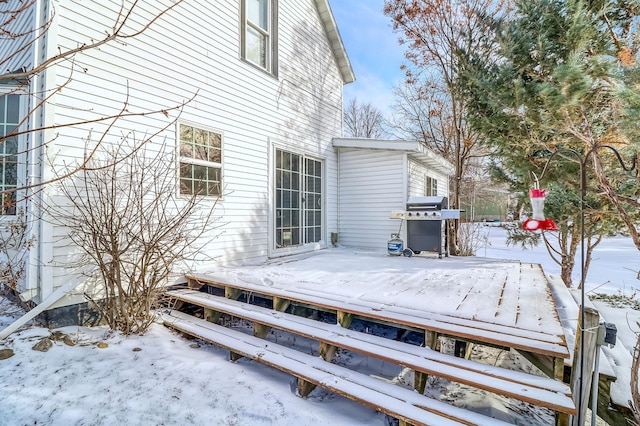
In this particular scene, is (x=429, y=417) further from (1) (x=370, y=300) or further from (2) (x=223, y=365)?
(2) (x=223, y=365)

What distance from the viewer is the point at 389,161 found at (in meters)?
7.40

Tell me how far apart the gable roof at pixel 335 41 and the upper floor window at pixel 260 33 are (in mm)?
1789

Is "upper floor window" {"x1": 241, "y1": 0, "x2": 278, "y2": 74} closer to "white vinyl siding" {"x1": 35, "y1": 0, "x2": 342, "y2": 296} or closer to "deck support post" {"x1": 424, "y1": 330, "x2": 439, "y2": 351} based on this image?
"white vinyl siding" {"x1": 35, "y1": 0, "x2": 342, "y2": 296}

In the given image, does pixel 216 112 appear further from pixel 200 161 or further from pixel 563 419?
pixel 563 419

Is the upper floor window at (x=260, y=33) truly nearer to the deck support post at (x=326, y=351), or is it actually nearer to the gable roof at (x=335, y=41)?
the gable roof at (x=335, y=41)

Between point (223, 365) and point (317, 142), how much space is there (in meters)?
5.61

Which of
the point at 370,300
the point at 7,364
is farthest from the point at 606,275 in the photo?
the point at 7,364

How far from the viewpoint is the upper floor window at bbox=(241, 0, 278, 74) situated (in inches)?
231

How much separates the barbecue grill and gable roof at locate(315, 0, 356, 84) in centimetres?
442

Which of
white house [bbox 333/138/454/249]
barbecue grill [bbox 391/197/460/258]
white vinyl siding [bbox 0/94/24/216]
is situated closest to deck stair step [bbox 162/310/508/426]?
white vinyl siding [bbox 0/94/24/216]

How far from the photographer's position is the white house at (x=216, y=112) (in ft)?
11.2

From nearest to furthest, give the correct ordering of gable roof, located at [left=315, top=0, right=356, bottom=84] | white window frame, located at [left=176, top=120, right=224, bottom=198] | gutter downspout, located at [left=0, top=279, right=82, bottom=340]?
gutter downspout, located at [left=0, top=279, right=82, bottom=340] < white window frame, located at [left=176, top=120, right=224, bottom=198] < gable roof, located at [left=315, top=0, right=356, bottom=84]

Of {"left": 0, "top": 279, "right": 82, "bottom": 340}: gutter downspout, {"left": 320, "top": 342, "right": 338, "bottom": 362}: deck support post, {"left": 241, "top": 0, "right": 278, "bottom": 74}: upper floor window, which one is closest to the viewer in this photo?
{"left": 320, "top": 342, "right": 338, "bottom": 362}: deck support post

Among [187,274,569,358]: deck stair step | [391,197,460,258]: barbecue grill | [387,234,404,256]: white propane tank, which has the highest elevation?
[391,197,460,258]: barbecue grill
